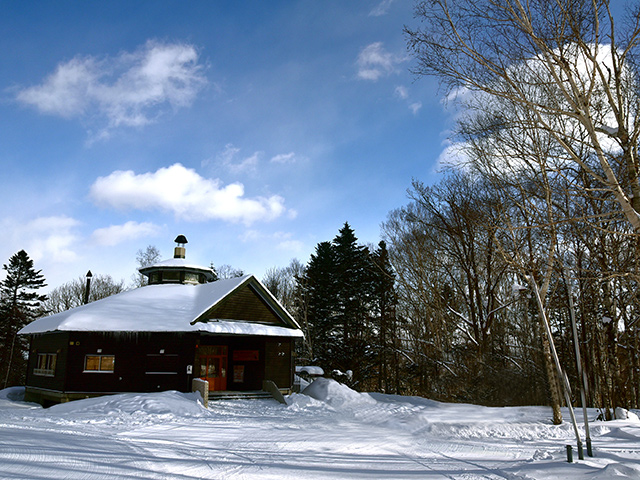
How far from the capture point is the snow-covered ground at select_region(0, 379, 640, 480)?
7.33 meters

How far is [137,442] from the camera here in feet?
32.0

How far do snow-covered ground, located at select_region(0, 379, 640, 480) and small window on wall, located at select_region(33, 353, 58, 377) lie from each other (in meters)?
5.17

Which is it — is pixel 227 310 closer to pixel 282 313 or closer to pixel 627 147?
pixel 282 313

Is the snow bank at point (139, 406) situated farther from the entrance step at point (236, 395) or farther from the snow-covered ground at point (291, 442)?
the entrance step at point (236, 395)

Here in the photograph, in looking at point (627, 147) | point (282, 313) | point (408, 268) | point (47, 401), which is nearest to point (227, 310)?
point (282, 313)

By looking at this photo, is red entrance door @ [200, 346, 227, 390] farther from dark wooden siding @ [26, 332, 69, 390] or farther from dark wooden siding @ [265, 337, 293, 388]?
dark wooden siding @ [26, 332, 69, 390]

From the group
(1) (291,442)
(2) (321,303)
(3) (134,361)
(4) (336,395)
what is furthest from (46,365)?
(2) (321,303)

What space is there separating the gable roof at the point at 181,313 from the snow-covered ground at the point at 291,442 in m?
3.30

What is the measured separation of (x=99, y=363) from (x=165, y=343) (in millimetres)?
2813

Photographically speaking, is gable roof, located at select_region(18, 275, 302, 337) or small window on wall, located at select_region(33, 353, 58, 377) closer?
gable roof, located at select_region(18, 275, 302, 337)

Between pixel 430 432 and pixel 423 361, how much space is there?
1370 centimetres

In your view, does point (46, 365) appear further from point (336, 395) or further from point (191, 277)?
point (336, 395)

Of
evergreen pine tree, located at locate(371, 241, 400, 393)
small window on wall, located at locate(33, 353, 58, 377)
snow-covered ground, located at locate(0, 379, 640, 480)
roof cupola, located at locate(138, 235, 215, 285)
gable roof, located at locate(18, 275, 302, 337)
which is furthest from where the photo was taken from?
evergreen pine tree, located at locate(371, 241, 400, 393)

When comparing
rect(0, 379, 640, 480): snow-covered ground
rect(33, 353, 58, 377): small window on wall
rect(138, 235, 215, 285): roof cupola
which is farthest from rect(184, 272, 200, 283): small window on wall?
rect(0, 379, 640, 480): snow-covered ground
